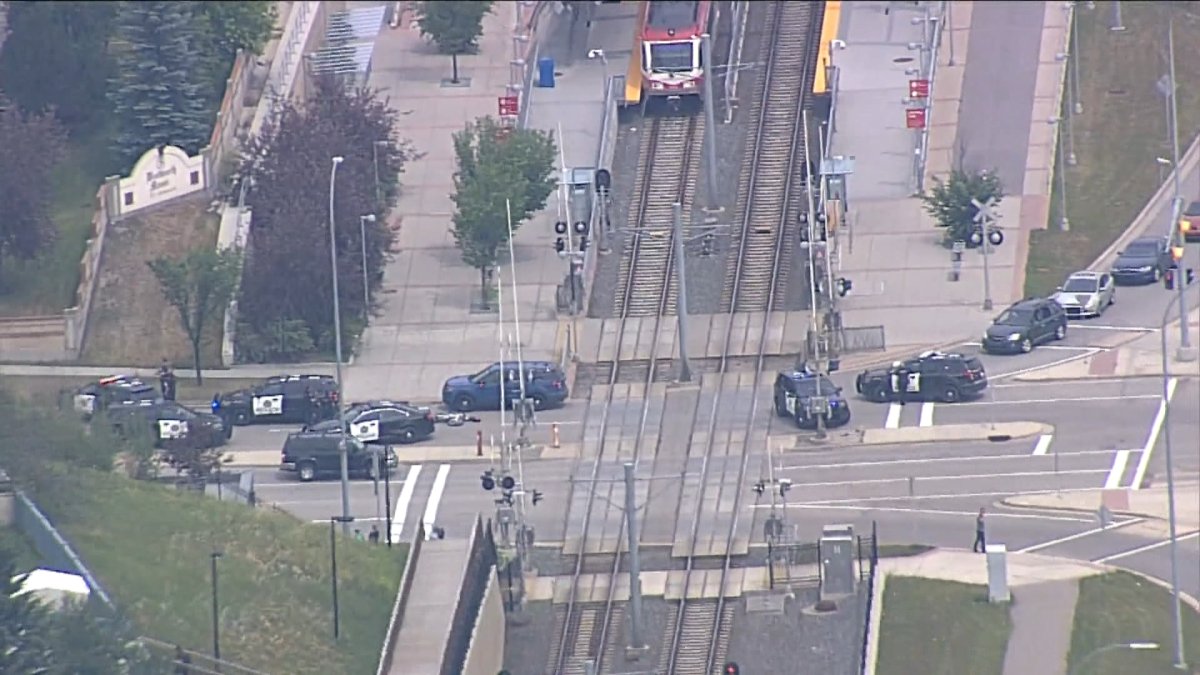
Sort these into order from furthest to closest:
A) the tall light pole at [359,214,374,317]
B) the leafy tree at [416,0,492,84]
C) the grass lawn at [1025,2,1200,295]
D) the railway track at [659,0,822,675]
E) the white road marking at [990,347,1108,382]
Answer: the leafy tree at [416,0,492,84]
the grass lawn at [1025,2,1200,295]
the tall light pole at [359,214,374,317]
the white road marking at [990,347,1108,382]
the railway track at [659,0,822,675]

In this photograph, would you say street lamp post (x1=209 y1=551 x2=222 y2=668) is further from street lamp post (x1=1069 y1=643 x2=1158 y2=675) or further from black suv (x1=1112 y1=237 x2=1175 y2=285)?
black suv (x1=1112 y1=237 x2=1175 y2=285)

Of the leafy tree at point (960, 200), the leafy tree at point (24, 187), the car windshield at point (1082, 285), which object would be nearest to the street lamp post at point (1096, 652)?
the car windshield at point (1082, 285)

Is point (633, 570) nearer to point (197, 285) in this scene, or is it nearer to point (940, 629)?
point (940, 629)

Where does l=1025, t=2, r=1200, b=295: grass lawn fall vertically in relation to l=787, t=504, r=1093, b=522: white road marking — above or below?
above

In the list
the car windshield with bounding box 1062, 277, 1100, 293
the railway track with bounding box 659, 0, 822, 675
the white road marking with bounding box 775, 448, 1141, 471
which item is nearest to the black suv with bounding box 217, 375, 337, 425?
the railway track with bounding box 659, 0, 822, 675

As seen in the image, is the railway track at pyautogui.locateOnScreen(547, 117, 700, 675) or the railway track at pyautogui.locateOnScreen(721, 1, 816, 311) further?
the railway track at pyautogui.locateOnScreen(721, 1, 816, 311)

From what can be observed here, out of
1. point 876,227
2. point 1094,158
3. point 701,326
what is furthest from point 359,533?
point 1094,158
